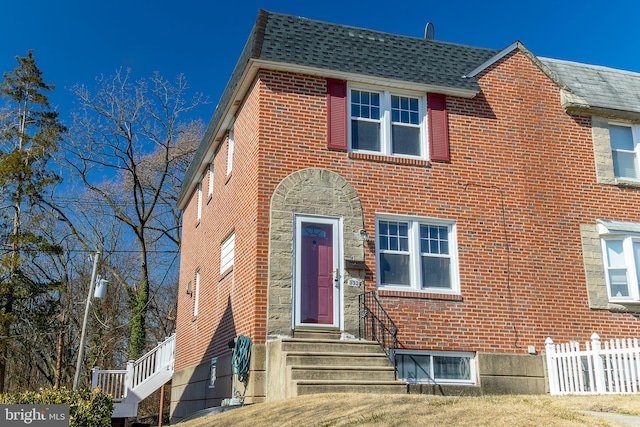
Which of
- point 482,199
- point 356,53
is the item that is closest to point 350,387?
point 482,199

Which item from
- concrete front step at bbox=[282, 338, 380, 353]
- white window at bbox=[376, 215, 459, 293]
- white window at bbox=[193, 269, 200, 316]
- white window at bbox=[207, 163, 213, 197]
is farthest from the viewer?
white window at bbox=[193, 269, 200, 316]

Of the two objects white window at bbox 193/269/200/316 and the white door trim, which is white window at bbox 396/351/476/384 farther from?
white window at bbox 193/269/200/316

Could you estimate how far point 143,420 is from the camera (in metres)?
26.0

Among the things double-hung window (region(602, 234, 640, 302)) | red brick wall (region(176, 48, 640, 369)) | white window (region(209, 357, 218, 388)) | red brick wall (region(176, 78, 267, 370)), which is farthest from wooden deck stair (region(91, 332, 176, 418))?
double-hung window (region(602, 234, 640, 302))

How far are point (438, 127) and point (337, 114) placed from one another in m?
2.25

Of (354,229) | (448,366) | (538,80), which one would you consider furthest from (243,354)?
(538,80)

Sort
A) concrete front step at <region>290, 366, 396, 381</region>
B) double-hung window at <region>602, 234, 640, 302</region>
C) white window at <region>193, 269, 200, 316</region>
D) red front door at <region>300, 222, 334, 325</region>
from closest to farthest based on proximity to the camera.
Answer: concrete front step at <region>290, 366, 396, 381</region> → red front door at <region>300, 222, 334, 325</region> → double-hung window at <region>602, 234, 640, 302</region> → white window at <region>193, 269, 200, 316</region>

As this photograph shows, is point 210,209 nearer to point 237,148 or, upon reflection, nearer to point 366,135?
point 237,148

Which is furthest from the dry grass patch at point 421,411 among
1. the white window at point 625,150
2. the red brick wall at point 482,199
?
the white window at point 625,150

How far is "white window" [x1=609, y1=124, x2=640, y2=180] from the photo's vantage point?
15.4 meters

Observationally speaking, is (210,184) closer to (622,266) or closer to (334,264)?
(334,264)

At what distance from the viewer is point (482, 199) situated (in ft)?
46.2

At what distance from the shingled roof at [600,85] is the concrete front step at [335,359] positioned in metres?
7.77

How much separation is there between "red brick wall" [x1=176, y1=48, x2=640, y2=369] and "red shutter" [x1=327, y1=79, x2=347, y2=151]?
145mm
